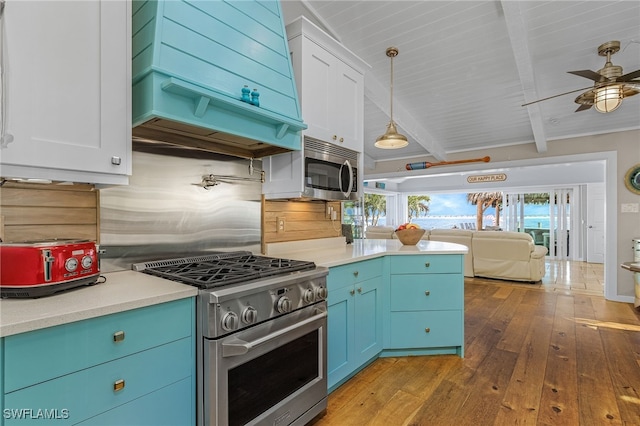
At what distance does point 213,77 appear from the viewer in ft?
5.19

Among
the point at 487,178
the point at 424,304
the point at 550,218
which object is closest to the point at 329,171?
the point at 424,304

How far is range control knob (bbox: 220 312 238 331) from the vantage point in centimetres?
130

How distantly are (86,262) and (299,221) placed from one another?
1.69 metres

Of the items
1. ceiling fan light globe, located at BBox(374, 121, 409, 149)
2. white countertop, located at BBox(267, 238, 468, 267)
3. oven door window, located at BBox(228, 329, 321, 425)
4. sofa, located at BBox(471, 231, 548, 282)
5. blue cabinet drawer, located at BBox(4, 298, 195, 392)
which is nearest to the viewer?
blue cabinet drawer, located at BBox(4, 298, 195, 392)

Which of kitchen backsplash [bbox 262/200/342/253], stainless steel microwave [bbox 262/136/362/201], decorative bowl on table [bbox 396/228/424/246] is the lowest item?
decorative bowl on table [bbox 396/228/424/246]

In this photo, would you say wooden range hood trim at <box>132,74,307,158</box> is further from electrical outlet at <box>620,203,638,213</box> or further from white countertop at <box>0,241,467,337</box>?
electrical outlet at <box>620,203,638,213</box>

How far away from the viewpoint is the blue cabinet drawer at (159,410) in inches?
42.6

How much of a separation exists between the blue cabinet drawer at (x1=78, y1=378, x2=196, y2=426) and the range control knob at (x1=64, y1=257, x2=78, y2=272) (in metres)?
0.51

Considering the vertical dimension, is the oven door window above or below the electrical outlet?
below

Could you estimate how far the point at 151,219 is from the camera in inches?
68.8

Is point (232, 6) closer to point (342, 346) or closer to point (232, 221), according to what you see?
point (232, 221)

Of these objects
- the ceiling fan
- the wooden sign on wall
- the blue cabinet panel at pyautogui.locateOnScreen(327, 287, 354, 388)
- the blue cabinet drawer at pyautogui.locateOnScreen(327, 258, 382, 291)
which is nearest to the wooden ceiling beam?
the ceiling fan

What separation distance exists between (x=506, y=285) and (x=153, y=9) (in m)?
5.80

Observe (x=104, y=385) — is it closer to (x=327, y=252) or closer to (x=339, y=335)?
(x=339, y=335)
